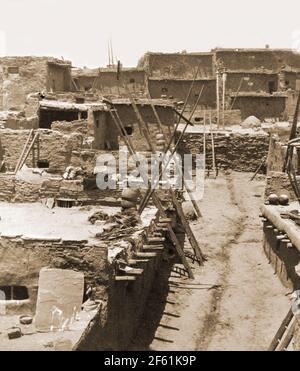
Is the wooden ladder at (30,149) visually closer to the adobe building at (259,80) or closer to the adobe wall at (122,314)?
the adobe wall at (122,314)

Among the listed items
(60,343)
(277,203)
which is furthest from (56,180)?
(60,343)

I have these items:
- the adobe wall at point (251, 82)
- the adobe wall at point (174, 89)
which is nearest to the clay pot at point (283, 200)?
the adobe wall at point (174, 89)

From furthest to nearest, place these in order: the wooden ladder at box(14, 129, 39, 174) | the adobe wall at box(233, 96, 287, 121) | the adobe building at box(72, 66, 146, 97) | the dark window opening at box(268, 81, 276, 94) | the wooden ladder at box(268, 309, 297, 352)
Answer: the dark window opening at box(268, 81, 276, 94) → the adobe building at box(72, 66, 146, 97) → the adobe wall at box(233, 96, 287, 121) → the wooden ladder at box(14, 129, 39, 174) → the wooden ladder at box(268, 309, 297, 352)

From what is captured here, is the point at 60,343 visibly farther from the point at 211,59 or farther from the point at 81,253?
the point at 211,59

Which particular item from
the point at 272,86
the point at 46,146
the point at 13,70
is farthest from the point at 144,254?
the point at 272,86

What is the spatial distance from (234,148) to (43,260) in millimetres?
20827

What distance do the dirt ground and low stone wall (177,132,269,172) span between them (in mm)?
8287

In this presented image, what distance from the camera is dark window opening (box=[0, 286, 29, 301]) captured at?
1180cm

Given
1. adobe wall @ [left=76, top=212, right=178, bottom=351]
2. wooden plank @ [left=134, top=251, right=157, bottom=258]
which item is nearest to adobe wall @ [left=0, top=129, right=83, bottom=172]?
adobe wall @ [left=76, top=212, right=178, bottom=351]

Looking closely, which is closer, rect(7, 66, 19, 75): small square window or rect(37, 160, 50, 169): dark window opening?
rect(37, 160, 50, 169): dark window opening

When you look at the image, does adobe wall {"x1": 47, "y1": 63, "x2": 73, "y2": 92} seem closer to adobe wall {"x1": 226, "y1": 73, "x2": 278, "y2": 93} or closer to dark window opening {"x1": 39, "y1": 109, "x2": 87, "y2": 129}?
dark window opening {"x1": 39, "y1": 109, "x2": 87, "y2": 129}

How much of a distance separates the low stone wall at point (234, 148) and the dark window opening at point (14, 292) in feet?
64.9
